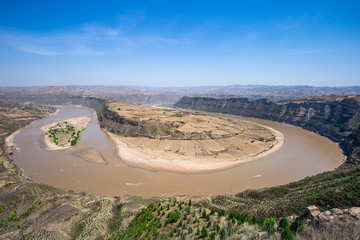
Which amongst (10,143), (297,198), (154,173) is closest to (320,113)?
(297,198)

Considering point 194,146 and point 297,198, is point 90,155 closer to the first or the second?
point 194,146

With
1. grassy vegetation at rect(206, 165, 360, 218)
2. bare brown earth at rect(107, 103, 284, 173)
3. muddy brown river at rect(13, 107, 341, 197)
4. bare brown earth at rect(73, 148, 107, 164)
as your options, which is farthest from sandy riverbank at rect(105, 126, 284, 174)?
grassy vegetation at rect(206, 165, 360, 218)

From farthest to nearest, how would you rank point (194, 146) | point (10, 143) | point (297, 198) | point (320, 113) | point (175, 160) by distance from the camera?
point (320, 113)
point (10, 143)
point (194, 146)
point (175, 160)
point (297, 198)

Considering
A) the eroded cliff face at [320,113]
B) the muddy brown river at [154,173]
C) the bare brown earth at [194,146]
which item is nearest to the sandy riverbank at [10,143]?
the muddy brown river at [154,173]

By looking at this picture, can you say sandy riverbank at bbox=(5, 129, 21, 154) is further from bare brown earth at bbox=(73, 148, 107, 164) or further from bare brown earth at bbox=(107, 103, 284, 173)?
bare brown earth at bbox=(107, 103, 284, 173)

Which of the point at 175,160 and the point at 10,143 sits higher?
the point at 10,143

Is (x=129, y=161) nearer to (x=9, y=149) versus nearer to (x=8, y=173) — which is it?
(x=8, y=173)
